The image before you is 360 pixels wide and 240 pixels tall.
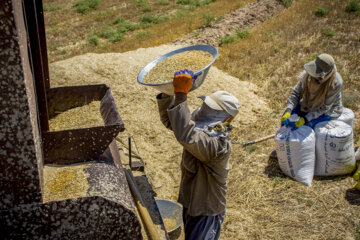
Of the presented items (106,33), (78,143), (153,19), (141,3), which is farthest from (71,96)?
(141,3)

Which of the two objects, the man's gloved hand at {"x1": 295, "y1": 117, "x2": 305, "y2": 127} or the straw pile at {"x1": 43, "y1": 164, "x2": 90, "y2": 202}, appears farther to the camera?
the man's gloved hand at {"x1": 295, "y1": 117, "x2": 305, "y2": 127}

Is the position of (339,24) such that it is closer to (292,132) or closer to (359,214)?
(292,132)

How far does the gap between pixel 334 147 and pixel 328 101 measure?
2.04 feet

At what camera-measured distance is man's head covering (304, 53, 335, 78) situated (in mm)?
4492

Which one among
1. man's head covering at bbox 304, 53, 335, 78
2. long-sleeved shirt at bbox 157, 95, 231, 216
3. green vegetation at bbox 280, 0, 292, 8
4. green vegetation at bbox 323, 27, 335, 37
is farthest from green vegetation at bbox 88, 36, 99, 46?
long-sleeved shirt at bbox 157, 95, 231, 216

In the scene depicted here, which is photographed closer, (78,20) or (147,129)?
(147,129)

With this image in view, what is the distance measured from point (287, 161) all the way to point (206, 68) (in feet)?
8.13

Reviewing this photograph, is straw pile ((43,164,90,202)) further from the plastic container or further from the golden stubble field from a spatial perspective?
the golden stubble field

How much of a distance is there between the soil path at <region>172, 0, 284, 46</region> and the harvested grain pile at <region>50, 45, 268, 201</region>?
10.1 feet

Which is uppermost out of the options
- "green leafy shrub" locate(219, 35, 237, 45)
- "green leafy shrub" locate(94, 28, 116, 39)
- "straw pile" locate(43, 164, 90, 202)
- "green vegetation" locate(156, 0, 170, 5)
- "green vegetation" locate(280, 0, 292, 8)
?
"straw pile" locate(43, 164, 90, 202)

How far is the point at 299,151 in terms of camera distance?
4.78m

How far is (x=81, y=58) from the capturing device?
841 cm

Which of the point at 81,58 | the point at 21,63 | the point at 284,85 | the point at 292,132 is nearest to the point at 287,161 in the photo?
the point at 292,132

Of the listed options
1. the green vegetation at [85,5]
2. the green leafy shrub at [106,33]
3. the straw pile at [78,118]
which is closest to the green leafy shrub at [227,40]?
the green leafy shrub at [106,33]
